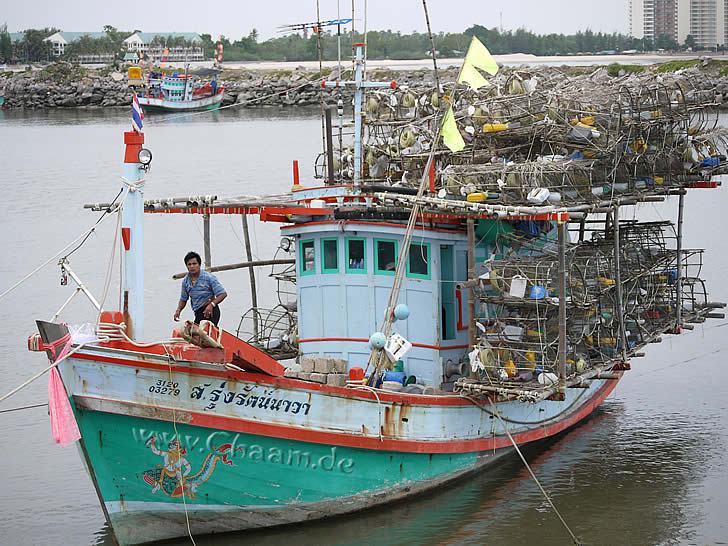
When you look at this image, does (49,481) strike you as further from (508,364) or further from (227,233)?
(227,233)

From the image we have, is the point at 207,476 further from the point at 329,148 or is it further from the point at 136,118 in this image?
the point at 329,148

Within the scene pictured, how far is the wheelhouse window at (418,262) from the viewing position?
15.1 m

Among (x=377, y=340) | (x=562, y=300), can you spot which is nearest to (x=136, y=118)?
(x=377, y=340)

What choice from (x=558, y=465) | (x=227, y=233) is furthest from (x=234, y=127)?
(x=558, y=465)

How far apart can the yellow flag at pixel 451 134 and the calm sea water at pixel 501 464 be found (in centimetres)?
431

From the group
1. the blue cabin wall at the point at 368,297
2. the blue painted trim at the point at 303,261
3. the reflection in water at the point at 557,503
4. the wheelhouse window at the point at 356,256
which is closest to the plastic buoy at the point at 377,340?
the blue cabin wall at the point at 368,297

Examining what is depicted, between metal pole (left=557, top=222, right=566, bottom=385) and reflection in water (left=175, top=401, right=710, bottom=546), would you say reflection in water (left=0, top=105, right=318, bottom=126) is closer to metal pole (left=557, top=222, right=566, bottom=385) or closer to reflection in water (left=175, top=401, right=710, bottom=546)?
reflection in water (left=175, top=401, right=710, bottom=546)

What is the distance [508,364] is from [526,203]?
76.2 inches

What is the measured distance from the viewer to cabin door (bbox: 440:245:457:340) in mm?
15312

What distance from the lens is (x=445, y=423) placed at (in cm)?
1436

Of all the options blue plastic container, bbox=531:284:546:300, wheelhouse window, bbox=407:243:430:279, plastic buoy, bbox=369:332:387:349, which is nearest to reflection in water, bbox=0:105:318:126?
wheelhouse window, bbox=407:243:430:279

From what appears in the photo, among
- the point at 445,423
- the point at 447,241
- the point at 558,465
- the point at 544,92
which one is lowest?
the point at 558,465

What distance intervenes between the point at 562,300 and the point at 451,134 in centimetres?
240

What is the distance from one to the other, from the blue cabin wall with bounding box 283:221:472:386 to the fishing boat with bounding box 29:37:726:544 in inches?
1.0
